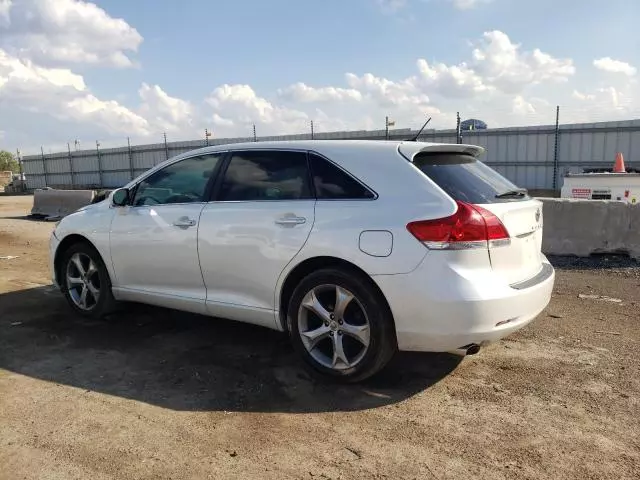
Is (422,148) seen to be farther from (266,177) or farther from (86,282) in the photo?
(86,282)

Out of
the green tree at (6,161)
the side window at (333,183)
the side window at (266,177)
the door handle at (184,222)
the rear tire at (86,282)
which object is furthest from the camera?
the green tree at (6,161)

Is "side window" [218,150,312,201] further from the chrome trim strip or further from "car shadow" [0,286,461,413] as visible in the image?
the chrome trim strip

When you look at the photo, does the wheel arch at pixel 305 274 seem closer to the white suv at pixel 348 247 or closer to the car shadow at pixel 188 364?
the white suv at pixel 348 247

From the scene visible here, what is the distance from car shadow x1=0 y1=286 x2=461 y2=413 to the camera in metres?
3.55

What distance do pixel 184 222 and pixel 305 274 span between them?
3.99 ft

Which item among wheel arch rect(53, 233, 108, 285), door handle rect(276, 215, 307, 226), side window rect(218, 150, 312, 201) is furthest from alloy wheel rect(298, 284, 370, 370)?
wheel arch rect(53, 233, 108, 285)

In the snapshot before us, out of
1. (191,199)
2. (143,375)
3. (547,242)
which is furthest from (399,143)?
(547,242)

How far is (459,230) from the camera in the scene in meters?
3.32

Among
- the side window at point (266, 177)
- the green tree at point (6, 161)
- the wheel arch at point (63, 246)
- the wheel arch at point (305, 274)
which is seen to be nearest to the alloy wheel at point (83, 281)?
the wheel arch at point (63, 246)

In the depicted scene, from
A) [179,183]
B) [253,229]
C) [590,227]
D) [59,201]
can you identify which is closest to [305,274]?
[253,229]

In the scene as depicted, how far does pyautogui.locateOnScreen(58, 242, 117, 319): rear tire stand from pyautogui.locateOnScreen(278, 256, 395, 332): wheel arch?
6.79ft

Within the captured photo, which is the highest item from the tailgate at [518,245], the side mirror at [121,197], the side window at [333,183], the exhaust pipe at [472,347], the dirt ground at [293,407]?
the side window at [333,183]

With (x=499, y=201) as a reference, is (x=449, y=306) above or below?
below

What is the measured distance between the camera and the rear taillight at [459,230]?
332 cm
